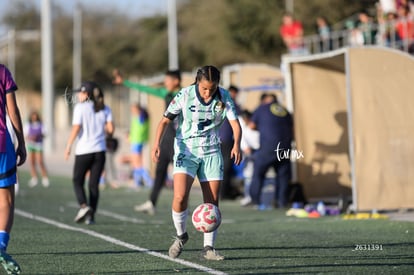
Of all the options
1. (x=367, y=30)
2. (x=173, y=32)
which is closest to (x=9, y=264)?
(x=367, y=30)

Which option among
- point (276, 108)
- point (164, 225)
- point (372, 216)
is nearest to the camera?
point (164, 225)

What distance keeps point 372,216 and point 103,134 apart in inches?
172

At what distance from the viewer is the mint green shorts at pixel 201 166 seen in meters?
9.95

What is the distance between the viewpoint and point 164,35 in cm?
6338

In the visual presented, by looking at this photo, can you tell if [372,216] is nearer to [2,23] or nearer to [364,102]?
[364,102]

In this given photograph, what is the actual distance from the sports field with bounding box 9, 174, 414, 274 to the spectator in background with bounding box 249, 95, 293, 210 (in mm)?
679

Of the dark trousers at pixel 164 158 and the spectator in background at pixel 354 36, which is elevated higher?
the spectator in background at pixel 354 36

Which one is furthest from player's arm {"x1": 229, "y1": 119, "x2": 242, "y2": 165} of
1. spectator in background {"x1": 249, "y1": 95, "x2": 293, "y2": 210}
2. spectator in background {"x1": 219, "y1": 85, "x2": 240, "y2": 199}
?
spectator in background {"x1": 249, "y1": 95, "x2": 293, "y2": 210}

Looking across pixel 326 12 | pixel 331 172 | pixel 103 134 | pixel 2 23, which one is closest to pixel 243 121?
pixel 331 172

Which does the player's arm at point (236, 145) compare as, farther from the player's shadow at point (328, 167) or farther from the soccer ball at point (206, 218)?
the player's shadow at point (328, 167)

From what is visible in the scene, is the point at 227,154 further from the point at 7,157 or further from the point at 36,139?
the point at 36,139

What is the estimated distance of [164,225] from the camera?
47.1ft

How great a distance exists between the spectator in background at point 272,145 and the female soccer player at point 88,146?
382 cm

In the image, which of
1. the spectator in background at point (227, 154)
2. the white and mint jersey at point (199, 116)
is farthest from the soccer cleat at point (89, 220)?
the white and mint jersey at point (199, 116)
